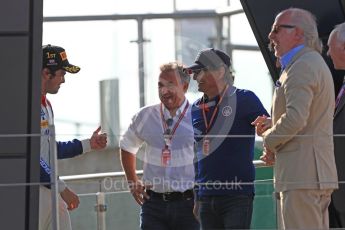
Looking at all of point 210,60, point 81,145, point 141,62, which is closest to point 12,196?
point 81,145

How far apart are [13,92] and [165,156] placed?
91 centimetres

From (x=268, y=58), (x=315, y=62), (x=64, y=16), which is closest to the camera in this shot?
(x=315, y=62)

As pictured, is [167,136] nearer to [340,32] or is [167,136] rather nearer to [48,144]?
[48,144]

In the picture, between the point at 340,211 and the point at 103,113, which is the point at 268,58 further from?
the point at 103,113

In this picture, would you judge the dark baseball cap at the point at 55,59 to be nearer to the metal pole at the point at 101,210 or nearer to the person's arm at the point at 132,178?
the person's arm at the point at 132,178

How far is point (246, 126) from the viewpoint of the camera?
20.1 ft

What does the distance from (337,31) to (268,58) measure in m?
0.86

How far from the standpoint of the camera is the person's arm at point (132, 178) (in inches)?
244

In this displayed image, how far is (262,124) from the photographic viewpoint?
570 cm

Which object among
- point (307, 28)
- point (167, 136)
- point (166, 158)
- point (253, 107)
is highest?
point (307, 28)

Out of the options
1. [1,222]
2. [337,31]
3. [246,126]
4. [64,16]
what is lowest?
[1,222]

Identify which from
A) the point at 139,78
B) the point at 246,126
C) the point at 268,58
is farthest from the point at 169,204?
the point at 139,78

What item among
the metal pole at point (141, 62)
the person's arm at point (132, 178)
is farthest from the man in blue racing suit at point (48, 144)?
the metal pole at point (141, 62)

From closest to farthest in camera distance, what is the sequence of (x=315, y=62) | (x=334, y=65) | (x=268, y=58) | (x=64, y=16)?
(x=315, y=62) → (x=334, y=65) → (x=268, y=58) → (x=64, y=16)
